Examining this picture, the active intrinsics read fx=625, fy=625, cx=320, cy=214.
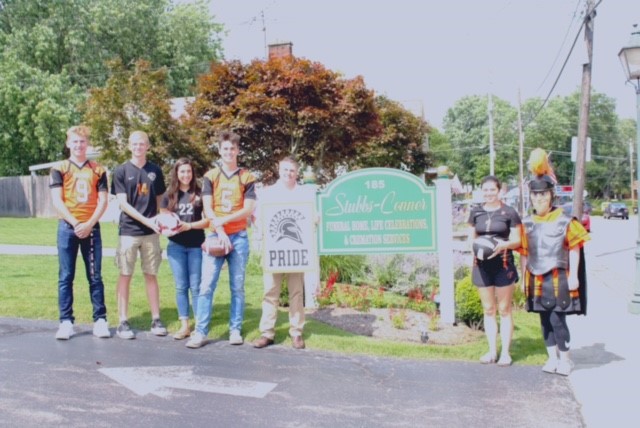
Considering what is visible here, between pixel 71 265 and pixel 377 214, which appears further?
pixel 377 214

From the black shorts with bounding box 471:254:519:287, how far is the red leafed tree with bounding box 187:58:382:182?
10623 mm

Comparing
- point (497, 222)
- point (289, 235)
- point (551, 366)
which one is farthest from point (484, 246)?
point (289, 235)

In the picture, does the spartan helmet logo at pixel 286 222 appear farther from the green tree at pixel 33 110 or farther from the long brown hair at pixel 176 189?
the green tree at pixel 33 110

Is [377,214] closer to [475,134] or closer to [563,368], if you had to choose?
[563,368]

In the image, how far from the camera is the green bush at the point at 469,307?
7.26 meters

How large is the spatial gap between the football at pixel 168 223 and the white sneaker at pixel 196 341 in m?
1.03

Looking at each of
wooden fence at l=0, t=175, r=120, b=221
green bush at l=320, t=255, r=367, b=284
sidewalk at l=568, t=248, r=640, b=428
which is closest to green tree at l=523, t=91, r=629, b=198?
wooden fence at l=0, t=175, r=120, b=221

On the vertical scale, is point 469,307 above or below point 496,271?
below

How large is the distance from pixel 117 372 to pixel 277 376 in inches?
52.7

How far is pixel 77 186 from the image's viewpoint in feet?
20.5

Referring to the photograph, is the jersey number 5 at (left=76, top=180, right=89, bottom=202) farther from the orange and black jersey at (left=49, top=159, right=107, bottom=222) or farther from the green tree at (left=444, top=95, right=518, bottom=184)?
the green tree at (left=444, top=95, right=518, bottom=184)

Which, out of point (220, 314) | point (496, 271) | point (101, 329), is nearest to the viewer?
point (496, 271)

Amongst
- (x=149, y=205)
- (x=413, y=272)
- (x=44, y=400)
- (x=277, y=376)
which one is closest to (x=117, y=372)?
(x=44, y=400)

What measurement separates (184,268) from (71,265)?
3.65ft
